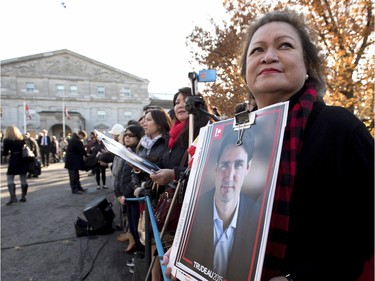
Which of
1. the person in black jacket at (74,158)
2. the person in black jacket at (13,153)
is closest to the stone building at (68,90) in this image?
the person in black jacket at (74,158)

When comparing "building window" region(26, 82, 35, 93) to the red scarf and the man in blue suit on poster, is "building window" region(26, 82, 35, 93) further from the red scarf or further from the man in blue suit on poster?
the man in blue suit on poster

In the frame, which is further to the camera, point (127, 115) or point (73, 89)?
point (127, 115)

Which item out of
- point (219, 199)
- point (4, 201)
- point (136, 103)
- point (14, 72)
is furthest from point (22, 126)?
point (219, 199)

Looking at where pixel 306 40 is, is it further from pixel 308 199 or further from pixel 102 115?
pixel 102 115

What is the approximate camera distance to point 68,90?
43219 millimetres

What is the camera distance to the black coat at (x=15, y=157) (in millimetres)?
6914

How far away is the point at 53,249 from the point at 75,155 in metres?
4.55

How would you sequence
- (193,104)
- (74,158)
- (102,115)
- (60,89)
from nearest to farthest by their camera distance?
(193,104) < (74,158) < (60,89) < (102,115)

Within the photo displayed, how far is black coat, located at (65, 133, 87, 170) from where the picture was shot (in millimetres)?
8209

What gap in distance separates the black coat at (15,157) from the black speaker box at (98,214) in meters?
3.57

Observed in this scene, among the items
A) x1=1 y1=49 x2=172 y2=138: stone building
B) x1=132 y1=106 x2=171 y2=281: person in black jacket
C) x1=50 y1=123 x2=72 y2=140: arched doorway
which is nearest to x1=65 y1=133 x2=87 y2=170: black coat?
x1=132 y1=106 x2=171 y2=281: person in black jacket

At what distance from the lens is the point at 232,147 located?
975mm

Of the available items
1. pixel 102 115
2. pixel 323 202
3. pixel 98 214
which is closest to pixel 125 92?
pixel 102 115

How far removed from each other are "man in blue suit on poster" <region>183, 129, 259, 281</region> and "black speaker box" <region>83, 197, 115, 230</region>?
4094 mm
